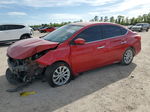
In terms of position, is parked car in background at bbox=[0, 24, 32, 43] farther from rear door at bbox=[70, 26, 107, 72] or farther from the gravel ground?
rear door at bbox=[70, 26, 107, 72]

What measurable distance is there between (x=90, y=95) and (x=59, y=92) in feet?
2.45

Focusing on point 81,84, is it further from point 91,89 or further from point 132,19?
point 132,19

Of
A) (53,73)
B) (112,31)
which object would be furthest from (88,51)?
(112,31)

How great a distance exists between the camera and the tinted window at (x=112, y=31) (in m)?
4.68

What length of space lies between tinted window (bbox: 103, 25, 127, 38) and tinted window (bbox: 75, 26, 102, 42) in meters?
0.21

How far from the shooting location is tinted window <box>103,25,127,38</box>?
468cm

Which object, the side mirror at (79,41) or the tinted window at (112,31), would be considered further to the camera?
the tinted window at (112,31)

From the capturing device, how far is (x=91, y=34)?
4336mm

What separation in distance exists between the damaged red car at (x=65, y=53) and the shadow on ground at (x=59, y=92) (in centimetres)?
24

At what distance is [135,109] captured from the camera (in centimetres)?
291

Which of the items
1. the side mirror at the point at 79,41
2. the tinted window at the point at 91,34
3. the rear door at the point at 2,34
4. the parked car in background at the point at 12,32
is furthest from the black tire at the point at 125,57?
the rear door at the point at 2,34

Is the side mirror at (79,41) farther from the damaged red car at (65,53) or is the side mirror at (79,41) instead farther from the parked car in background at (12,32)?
the parked car in background at (12,32)

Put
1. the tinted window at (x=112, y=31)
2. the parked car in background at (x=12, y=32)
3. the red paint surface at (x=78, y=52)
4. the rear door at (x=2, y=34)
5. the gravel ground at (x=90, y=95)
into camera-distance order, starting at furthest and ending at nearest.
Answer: the parked car in background at (x=12, y=32) → the rear door at (x=2, y=34) → the tinted window at (x=112, y=31) → the red paint surface at (x=78, y=52) → the gravel ground at (x=90, y=95)

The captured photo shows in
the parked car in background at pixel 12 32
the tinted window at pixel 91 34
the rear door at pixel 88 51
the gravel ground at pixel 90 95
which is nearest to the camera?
the gravel ground at pixel 90 95
